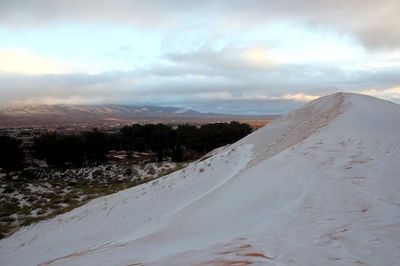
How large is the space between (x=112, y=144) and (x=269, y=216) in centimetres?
4785

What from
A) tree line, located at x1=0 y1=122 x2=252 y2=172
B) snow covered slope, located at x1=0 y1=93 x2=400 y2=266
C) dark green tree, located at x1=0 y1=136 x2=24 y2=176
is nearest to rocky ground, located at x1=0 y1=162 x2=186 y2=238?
dark green tree, located at x1=0 y1=136 x2=24 y2=176

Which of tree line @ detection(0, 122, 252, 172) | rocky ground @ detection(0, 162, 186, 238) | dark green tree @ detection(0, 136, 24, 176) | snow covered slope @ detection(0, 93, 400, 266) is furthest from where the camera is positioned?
tree line @ detection(0, 122, 252, 172)

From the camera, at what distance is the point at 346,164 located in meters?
11.1

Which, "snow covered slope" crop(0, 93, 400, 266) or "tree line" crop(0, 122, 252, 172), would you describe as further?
"tree line" crop(0, 122, 252, 172)

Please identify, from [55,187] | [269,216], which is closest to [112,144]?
[55,187]

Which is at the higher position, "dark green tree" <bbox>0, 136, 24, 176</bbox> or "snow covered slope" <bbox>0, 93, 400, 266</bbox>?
"snow covered slope" <bbox>0, 93, 400, 266</bbox>

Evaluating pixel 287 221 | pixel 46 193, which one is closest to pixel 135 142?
pixel 46 193

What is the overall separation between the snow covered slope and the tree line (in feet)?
84.7

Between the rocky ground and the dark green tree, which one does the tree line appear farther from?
the rocky ground

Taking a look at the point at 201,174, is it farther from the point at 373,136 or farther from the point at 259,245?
the point at 259,245

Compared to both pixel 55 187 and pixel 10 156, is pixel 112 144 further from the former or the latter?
pixel 55 187

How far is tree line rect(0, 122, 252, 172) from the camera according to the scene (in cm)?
4390

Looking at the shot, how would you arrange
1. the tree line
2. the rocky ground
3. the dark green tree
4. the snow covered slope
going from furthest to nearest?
the tree line < the dark green tree < the rocky ground < the snow covered slope

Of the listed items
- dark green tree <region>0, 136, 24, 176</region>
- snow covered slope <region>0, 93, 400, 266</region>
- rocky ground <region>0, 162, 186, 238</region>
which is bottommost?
rocky ground <region>0, 162, 186, 238</region>
